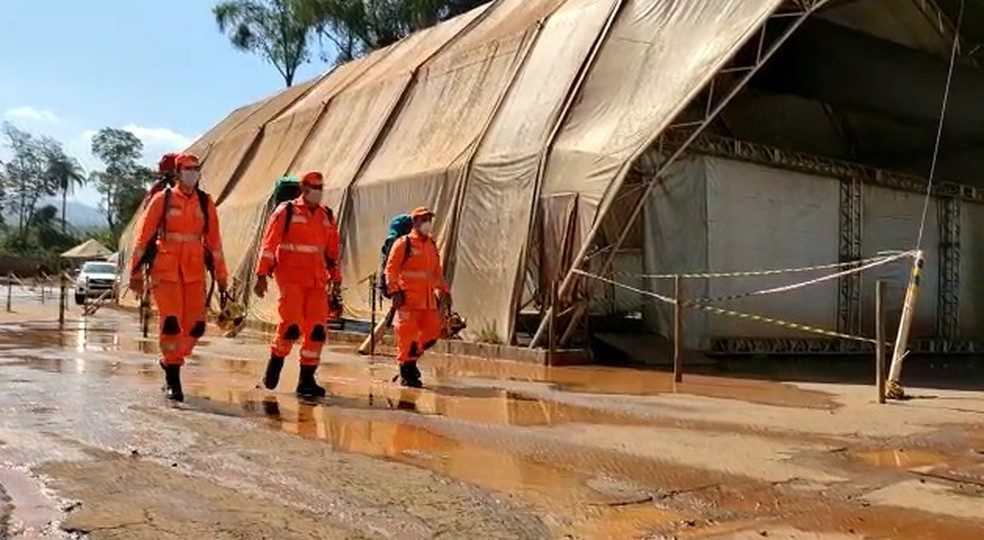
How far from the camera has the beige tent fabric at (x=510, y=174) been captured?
12477 mm

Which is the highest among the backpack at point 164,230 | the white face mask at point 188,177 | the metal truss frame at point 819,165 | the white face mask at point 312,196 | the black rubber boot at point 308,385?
the metal truss frame at point 819,165

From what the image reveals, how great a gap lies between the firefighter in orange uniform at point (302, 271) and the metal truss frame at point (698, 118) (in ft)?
14.6

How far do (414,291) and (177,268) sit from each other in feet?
7.03

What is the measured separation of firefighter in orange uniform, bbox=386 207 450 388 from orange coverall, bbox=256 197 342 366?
33.2 inches

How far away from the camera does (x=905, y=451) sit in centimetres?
557

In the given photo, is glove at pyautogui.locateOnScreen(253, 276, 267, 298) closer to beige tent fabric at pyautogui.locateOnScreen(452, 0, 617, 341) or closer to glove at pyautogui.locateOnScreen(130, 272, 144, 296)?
glove at pyautogui.locateOnScreen(130, 272, 144, 296)

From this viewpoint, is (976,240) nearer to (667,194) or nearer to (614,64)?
(667,194)

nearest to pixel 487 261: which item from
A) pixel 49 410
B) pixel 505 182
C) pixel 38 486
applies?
pixel 505 182

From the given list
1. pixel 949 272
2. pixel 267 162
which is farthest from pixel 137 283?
pixel 267 162

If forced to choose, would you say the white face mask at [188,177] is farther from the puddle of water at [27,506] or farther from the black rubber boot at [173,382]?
the puddle of water at [27,506]

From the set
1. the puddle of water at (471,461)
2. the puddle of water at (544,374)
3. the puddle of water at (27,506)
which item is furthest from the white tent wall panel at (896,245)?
the puddle of water at (27,506)

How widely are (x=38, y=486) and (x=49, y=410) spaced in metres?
2.29

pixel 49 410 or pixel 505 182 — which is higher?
pixel 505 182

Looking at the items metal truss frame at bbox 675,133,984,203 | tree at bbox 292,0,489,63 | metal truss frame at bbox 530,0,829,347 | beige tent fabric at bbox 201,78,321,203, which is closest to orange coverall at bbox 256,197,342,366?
metal truss frame at bbox 530,0,829,347
